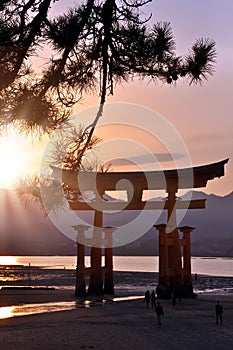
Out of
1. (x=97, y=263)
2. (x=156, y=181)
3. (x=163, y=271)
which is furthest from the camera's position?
(x=97, y=263)

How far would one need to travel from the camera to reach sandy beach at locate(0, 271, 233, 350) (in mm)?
14131

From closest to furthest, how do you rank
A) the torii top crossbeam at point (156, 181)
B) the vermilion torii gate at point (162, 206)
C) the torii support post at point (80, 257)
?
the torii top crossbeam at point (156, 181)
the vermilion torii gate at point (162, 206)
the torii support post at point (80, 257)

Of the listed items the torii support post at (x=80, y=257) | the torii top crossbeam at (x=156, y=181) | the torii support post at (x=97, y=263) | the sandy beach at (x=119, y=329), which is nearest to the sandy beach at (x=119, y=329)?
the sandy beach at (x=119, y=329)

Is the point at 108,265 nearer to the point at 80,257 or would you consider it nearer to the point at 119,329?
the point at 80,257

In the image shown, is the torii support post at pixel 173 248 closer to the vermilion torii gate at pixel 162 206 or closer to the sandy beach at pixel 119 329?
the vermilion torii gate at pixel 162 206

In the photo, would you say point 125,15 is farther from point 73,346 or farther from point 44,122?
point 73,346

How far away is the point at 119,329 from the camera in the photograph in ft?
55.6

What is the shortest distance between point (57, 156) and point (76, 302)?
20.3 meters

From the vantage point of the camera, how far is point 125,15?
22.7ft

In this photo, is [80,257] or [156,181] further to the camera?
[80,257]

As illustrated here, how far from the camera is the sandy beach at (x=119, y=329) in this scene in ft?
46.4

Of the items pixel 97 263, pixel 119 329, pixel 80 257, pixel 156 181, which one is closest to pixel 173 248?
pixel 156 181

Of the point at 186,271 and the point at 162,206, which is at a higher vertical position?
the point at 162,206

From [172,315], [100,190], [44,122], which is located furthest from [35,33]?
[100,190]
